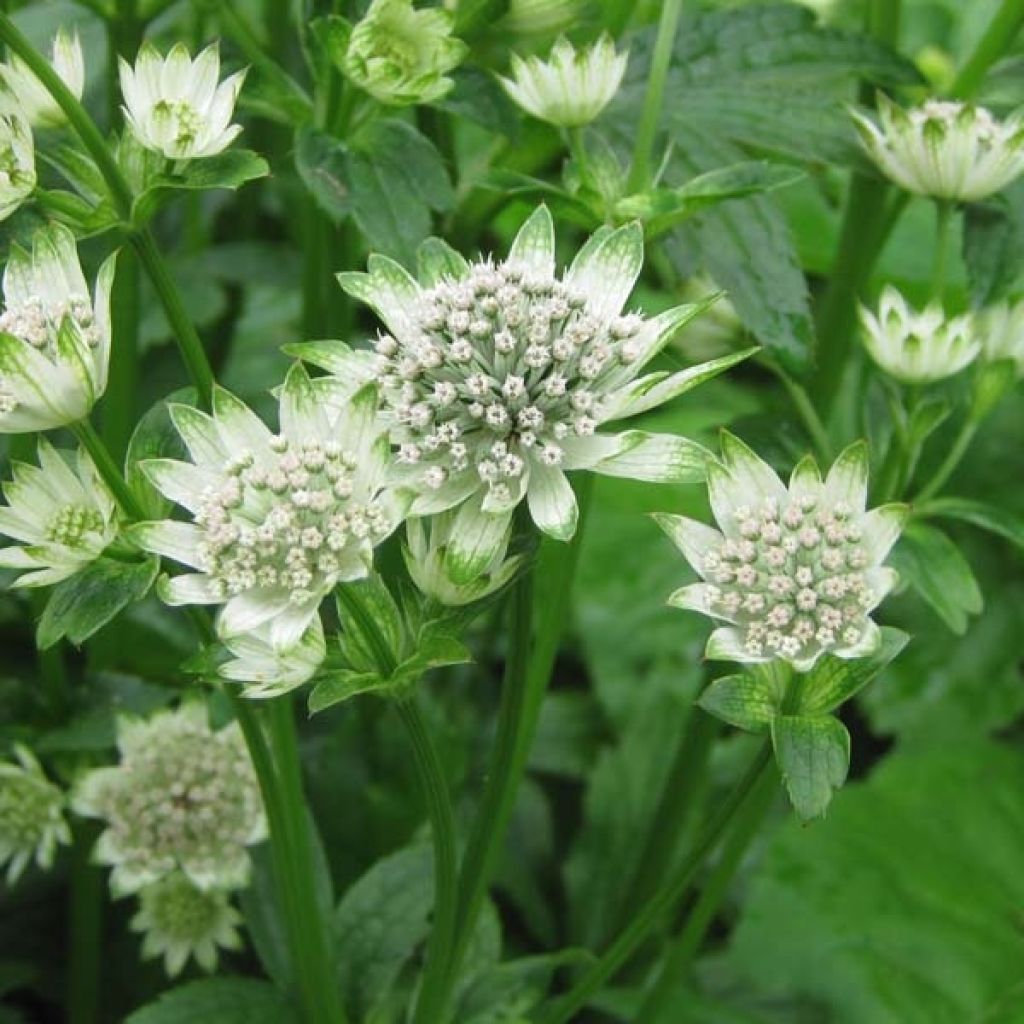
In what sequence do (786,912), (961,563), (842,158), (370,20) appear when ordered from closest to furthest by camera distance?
1. (370,20)
2. (961,563)
3. (842,158)
4. (786,912)

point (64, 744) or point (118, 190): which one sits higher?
point (118, 190)

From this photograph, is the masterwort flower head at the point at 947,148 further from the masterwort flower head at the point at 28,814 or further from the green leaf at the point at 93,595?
the masterwort flower head at the point at 28,814

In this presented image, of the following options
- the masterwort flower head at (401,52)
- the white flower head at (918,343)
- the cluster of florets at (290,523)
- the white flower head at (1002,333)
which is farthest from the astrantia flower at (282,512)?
the white flower head at (1002,333)

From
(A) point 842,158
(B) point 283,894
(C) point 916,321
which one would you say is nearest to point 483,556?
(B) point 283,894

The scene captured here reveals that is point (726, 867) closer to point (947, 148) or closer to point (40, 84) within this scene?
point (947, 148)

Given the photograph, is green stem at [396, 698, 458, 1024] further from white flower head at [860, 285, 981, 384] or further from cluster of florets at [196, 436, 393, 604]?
white flower head at [860, 285, 981, 384]

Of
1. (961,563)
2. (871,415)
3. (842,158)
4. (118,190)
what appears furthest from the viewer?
(871,415)

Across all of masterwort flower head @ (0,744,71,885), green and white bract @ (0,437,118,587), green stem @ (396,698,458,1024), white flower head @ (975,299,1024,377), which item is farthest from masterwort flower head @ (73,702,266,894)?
white flower head @ (975,299,1024,377)

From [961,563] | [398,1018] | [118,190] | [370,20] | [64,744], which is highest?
[370,20]

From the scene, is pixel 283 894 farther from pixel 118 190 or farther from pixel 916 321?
pixel 916 321
